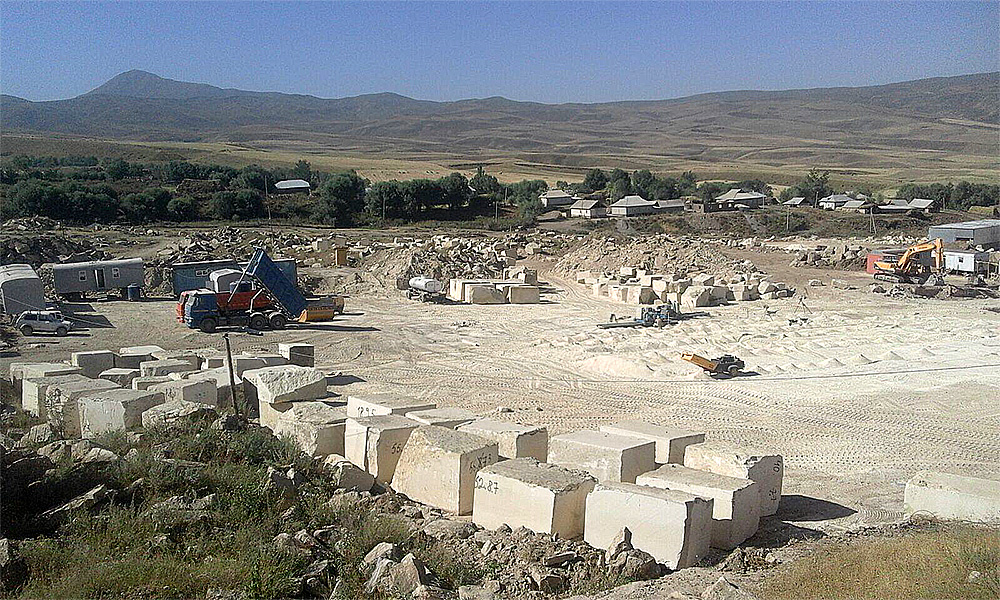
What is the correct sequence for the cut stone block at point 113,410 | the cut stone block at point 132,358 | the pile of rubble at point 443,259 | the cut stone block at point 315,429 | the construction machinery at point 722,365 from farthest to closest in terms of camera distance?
the pile of rubble at point 443,259 < the construction machinery at point 722,365 < the cut stone block at point 132,358 < the cut stone block at point 113,410 < the cut stone block at point 315,429

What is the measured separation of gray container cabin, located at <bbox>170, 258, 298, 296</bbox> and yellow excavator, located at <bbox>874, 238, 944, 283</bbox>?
21.8 meters

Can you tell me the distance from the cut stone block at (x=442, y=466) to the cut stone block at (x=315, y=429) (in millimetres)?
1154

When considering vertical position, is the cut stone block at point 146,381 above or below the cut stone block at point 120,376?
above

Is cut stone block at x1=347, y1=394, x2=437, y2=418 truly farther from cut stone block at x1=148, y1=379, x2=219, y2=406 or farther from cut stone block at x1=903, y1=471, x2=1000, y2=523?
cut stone block at x1=903, y1=471, x2=1000, y2=523

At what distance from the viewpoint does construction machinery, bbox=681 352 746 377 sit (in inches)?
676

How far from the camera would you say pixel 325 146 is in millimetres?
195125

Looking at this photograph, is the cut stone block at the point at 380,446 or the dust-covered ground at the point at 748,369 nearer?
the cut stone block at the point at 380,446

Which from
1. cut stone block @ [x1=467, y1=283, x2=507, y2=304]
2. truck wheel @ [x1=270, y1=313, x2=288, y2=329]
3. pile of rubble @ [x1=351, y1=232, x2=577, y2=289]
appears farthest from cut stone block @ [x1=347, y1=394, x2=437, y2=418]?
pile of rubble @ [x1=351, y1=232, x2=577, y2=289]

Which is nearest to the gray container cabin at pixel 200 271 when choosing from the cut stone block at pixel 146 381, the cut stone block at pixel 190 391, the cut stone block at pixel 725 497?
the cut stone block at pixel 146 381

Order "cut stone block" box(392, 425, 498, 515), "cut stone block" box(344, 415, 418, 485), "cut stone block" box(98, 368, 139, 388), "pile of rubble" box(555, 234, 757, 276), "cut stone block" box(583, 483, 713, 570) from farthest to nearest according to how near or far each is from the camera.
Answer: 1. "pile of rubble" box(555, 234, 757, 276)
2. "cut stone block" box(98, 368, 139, 388)
3. "cut stone block" box(344, 415, 418, 485)
4. "cut stone block" box(392, 425, 498, 515)
5. "cut stone block" box(583, 483, 713, 570)

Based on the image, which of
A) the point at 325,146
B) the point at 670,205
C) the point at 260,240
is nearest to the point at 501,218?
the point at 670,205

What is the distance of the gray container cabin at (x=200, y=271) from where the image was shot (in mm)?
27891

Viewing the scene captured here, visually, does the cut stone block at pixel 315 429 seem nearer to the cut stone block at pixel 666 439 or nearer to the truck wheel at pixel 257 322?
the cut stone block at pixel 666 439

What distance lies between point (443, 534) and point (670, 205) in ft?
193
